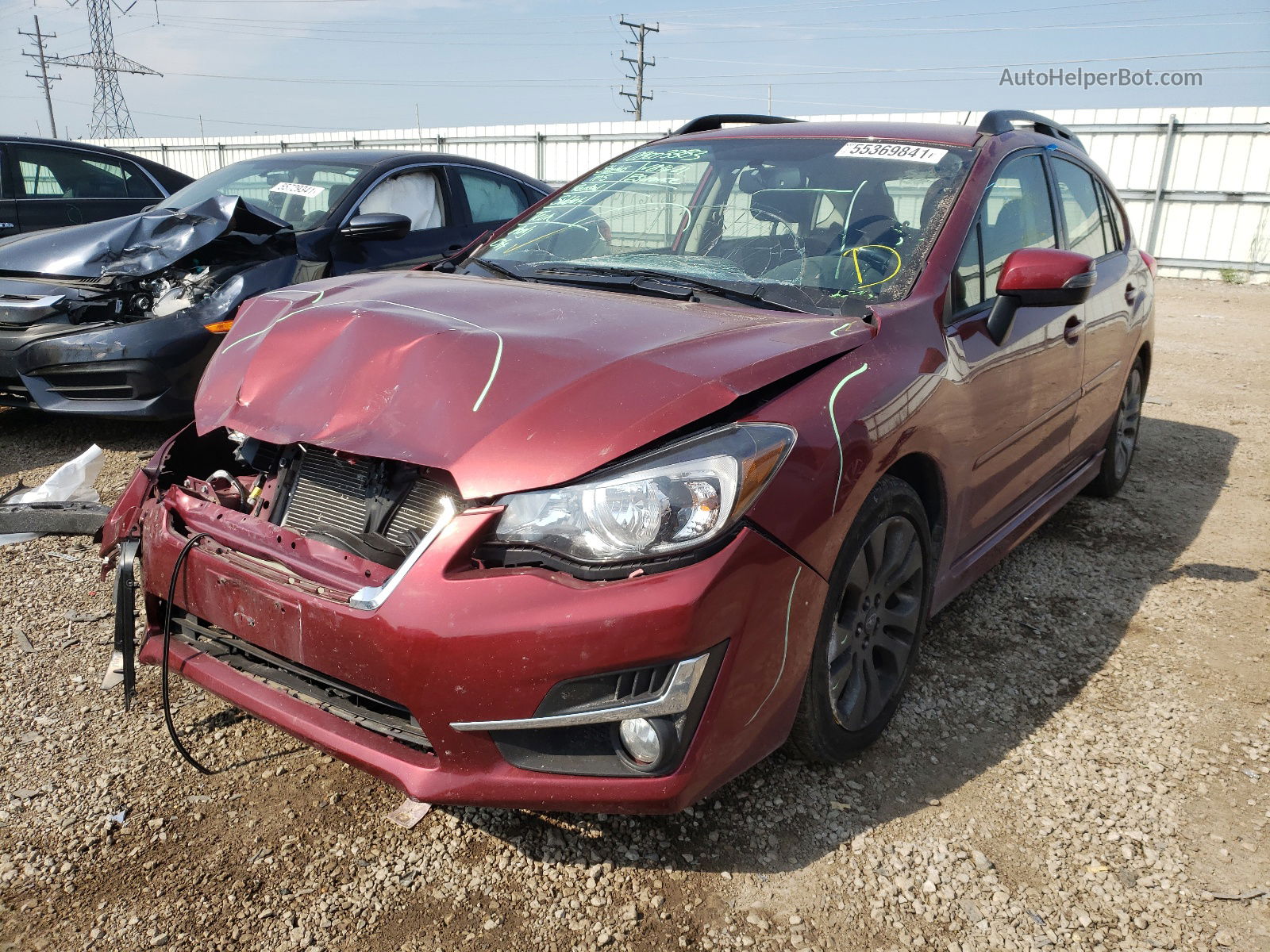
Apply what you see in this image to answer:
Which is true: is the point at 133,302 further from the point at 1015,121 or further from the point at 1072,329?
the point at 1072,329

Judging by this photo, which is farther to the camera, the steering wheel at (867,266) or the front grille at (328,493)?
the steering wheel at (867,266)

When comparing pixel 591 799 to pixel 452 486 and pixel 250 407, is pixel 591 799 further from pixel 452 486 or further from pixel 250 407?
pixel 250 407

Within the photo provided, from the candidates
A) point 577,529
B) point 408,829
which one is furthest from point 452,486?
point 408,829

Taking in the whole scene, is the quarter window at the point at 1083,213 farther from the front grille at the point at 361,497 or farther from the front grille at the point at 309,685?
the front grille at the point at 309,685

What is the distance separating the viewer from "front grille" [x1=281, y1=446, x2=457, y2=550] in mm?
2012

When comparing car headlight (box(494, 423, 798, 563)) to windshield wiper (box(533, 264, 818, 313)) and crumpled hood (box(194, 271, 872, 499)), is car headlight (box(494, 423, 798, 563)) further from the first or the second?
windshield wiper (box(533, 264, 818, 313))

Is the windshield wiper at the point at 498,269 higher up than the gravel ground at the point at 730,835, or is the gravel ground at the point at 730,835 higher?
the windshield wiper at the point at 498,269

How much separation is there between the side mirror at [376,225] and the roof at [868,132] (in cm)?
179

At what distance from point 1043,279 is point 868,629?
3.69 feet

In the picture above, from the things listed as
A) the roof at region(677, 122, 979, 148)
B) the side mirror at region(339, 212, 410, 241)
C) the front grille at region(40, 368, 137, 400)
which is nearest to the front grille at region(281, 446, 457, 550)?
the roof at region(677, 122, 979, 148)

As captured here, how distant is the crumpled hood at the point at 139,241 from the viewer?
477 centimetres

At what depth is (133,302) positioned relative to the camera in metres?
4.75

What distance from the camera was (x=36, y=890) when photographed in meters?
1.98

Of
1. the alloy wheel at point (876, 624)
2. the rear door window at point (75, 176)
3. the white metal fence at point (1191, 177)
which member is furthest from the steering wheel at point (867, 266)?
the white metal fence at point (1191, 177)
